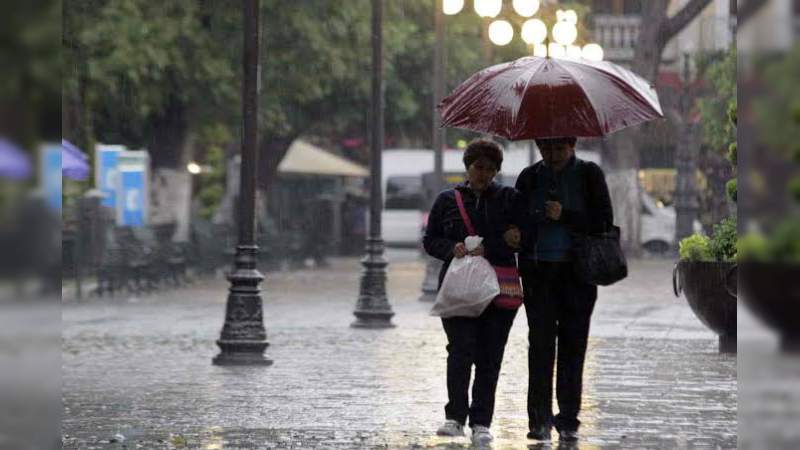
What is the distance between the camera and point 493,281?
859 centimetres

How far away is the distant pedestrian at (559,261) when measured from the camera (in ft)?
28.2

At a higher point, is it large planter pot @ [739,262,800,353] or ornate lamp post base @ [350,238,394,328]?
large planter pot @ [739,262,800,353]

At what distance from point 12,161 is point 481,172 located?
618 centimetres

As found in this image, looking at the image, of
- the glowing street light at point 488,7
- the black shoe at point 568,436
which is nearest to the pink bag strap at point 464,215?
the black shoe at point 568,436

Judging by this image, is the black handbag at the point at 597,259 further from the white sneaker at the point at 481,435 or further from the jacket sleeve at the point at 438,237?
the white sneaker at the point at 481,435

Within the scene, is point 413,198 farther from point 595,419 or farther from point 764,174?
point 764,174

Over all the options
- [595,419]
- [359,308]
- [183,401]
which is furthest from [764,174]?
[359,308]

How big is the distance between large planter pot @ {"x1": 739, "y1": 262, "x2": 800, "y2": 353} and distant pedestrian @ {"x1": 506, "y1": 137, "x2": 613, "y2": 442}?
17.2 ft

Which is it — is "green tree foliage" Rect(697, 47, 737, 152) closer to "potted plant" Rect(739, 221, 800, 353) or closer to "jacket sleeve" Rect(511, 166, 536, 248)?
"jacket sleeve" Rect(511, 166, 536, 248)

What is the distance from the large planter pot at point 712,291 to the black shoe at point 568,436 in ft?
18.2

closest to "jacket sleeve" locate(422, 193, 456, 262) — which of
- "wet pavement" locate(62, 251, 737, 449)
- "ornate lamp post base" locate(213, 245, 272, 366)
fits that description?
"wet pavement" locate(62, 251, 737, 449)

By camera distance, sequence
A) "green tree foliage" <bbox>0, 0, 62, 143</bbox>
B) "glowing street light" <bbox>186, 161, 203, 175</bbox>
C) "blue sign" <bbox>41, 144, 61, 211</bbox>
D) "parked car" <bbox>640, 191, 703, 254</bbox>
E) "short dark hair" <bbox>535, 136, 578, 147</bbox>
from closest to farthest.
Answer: "green tree foliage" <bbox>0, 0, 62, 143</bbox>, "blue sign" <bbox>41, 144, 61, 211</bbox>, "short dark hair" <bbox>535, 136, 578, 147</bbox>, "parked car" <bbox>640, 191, 703, 254</bbox>, "glowing street light" <bbox>186, 161, 203, 175</bbox>

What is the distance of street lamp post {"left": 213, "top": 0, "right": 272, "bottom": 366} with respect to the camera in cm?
1423

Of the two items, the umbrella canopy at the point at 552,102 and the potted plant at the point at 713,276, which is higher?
the umbrella canopy at the point at 552,102
